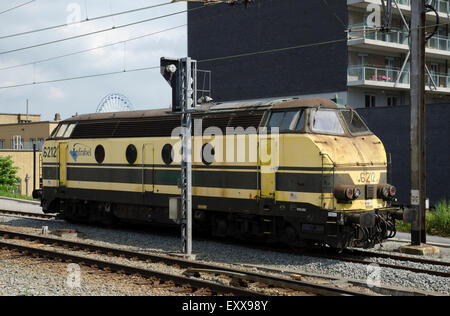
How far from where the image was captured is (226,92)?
43438 mm

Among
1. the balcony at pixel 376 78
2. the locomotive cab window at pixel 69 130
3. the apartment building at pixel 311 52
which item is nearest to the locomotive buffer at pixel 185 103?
the locomotive cab window at pixel 69 130

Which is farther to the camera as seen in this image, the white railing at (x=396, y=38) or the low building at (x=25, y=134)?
the low building at (x=25, y=134)

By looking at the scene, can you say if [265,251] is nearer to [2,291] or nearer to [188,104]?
[188,104]

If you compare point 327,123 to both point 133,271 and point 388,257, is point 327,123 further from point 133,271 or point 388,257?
point 133,271

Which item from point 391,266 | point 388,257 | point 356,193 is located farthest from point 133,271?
point 388,257

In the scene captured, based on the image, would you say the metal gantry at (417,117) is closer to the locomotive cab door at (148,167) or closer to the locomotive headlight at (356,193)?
the locomotive headlight at (356,193)

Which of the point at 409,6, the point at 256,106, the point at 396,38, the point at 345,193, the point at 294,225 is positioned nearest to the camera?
the point at 345,193

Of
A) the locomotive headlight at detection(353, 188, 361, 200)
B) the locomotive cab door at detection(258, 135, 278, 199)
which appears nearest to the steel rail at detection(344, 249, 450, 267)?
the locomotive headlight at detection(353, 188, 361, 200)

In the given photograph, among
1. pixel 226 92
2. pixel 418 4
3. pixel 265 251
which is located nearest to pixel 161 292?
pixel 265 251

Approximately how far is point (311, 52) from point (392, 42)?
616 cm

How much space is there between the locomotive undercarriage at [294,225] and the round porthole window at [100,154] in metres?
1.74

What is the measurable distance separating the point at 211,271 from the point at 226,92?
32.3 meters

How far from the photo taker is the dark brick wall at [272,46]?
122 feet

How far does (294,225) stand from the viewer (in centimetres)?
1442
